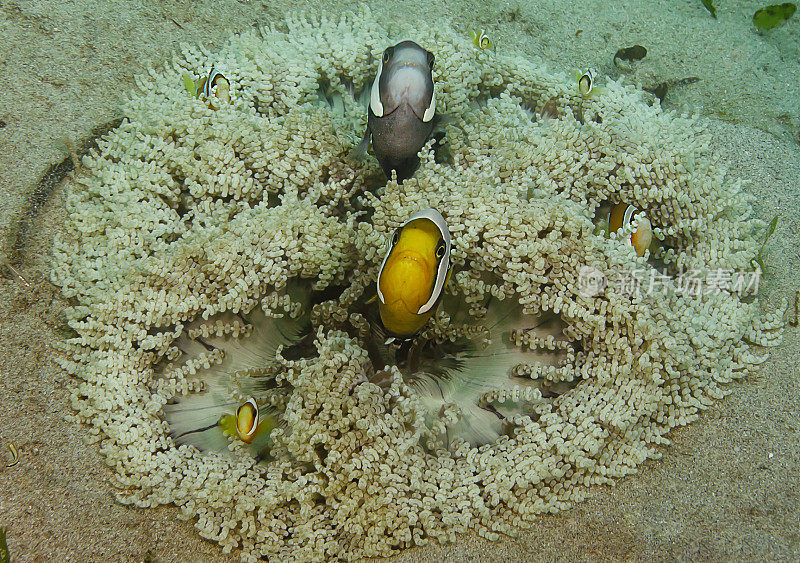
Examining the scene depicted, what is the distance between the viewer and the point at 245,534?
192 cm

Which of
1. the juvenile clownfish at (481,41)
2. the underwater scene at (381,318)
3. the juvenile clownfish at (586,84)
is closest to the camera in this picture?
the underwater scene at (381,318)

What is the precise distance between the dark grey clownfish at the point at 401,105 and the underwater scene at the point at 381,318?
11mm

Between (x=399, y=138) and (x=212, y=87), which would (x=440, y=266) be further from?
(x=212, y=87)

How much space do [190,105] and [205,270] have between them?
2.73ft

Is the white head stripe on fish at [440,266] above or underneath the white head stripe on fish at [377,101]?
underneath

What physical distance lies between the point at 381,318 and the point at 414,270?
364mm


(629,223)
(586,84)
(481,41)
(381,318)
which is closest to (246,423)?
(381,318)

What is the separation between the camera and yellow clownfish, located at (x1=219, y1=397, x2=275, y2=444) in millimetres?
2004

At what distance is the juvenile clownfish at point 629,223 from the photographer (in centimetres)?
235

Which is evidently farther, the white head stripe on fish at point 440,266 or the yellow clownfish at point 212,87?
the yellow clownfish at point 212,87

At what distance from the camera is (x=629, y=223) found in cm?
240

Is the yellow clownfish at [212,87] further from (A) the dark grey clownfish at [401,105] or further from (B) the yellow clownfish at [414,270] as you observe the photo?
(B) the yellow clownfish at [414,270]

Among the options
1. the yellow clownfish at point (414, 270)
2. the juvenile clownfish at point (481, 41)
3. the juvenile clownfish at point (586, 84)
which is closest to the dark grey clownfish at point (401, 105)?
the yellow clownfish at point (414, 270)

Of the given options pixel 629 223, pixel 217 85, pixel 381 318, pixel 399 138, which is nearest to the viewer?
pixel 381 318
